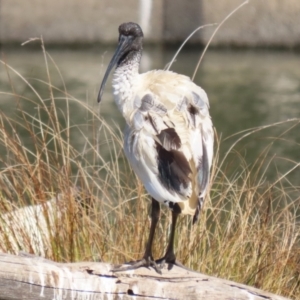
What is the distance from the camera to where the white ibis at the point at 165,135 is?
2.72 m

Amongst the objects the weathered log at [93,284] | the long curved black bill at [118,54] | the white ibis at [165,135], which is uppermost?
the long curved black bill at [118,54]

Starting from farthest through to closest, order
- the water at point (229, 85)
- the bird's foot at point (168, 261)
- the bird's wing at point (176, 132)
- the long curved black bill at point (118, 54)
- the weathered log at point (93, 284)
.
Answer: the water at point (229, 85) < the long curved black bill at point (118, 54) < the bird's foot at point (168, 261) < the bird's wing at point (176, 132) < the weathered log at point (93, 284)

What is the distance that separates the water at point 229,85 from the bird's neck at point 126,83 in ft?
13.6

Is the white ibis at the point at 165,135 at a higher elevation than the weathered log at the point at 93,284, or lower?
higher

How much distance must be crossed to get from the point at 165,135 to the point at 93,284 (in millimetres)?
537

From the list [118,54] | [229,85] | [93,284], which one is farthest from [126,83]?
[229,85]

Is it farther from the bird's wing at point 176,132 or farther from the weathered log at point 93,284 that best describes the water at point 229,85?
the weathered log at point 93,284

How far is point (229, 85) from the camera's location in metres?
11.6

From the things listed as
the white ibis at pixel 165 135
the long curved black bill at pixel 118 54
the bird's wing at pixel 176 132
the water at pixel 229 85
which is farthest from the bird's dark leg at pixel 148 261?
the water at pixel 229 85

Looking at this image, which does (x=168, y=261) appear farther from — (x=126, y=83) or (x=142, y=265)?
(x=126, y=83)

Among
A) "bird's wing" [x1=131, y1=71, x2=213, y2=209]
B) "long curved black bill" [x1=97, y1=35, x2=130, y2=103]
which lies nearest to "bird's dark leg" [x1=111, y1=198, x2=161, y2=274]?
"bird's wing" [x1=131, y1=71, x2=213, y2=209]

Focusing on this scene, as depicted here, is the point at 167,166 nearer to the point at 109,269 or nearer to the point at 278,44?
the point at 109,269

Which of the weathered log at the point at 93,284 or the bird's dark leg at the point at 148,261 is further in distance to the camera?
the bird's dark leg at the point at 148,261

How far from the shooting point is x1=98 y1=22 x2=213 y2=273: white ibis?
2725 mm
